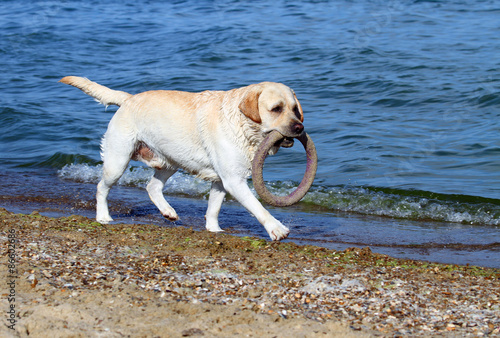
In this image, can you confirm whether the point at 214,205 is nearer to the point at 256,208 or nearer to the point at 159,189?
the point at 159,189

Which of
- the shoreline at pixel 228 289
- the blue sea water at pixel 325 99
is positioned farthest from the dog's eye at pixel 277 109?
the blue sea water at pixel 325 99

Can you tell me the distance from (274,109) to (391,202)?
3.62 meters

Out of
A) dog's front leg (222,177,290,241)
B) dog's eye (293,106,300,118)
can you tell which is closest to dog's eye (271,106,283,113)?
dog's eye (293,106,300,118)

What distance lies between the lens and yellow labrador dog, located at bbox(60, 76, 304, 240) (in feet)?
19.4

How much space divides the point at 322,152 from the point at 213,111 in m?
5.01

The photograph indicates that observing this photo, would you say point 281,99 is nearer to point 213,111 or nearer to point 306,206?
point 213,111

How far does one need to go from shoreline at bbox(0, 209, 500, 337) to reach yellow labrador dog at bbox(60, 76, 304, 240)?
80cm

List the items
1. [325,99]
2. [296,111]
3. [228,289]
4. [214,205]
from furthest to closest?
[325,99]
[214,205]
[296,111]
[228,289]

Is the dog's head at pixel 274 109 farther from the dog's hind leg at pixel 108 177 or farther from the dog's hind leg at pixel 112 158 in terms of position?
the dog's hind leg at pixel 108 177

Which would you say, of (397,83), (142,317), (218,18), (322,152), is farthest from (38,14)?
(142,317)

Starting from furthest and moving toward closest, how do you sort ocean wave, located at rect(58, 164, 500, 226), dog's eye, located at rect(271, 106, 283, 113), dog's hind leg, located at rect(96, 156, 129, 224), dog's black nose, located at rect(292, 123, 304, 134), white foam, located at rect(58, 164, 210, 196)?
white foam, located at rect(58, 164, 210, 196), ocean wave, located at rect(58, 164, 500, 226), dog's hind leg, located at rect(96, 156, 129, 224), dog's eye, located at rect(271, 106, 283, 113), dog's black nose, located at rect(292, 123, 304, 134)

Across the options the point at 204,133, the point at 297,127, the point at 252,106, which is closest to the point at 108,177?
the point at 204,133

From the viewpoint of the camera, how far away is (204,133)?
21.1 feet

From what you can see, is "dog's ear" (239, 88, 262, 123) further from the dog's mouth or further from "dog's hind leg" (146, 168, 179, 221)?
"dog's hind leg" (146, 168, 179, 221)
